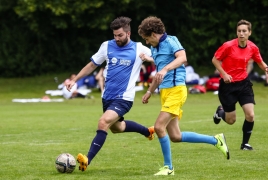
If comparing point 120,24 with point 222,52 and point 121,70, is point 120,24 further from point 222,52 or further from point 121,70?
point 222,52

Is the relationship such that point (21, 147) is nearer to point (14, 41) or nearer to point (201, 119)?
point (201, 119)

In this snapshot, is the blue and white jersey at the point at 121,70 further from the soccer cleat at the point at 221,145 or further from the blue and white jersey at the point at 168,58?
the soccer cleat at the point at 221,145

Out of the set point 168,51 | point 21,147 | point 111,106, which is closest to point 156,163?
point 111,106

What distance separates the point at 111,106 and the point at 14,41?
89.4ft

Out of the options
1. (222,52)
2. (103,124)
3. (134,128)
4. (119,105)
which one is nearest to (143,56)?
(119,105)

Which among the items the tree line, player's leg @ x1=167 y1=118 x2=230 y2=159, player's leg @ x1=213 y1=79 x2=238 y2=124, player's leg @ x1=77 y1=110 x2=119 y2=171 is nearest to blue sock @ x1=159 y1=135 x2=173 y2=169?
player's leg @ x1=167 y1=118 x2=230 y2=159

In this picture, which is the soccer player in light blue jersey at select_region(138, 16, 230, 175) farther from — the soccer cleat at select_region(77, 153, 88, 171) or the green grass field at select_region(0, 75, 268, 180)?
the soccer cleat at select_region(77, 153, 88, 171)

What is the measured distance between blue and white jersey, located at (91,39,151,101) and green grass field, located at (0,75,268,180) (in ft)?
3.26

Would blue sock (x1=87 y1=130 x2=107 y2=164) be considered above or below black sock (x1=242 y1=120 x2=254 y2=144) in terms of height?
above

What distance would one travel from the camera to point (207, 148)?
11.7 m

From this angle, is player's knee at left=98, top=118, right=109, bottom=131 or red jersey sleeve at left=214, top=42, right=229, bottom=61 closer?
player's knee at left=98, top=118, right=109, bottom=131

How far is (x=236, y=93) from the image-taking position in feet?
38.2

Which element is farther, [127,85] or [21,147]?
[21,147]

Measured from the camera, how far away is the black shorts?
11.5 metres
